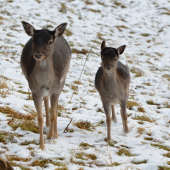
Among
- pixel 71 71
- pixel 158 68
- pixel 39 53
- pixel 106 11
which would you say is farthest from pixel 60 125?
pixel 106 11

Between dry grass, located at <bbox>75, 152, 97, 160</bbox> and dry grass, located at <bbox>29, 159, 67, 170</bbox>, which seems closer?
dry grass, located at <bbox>29, 159, 67, 170</bbox>

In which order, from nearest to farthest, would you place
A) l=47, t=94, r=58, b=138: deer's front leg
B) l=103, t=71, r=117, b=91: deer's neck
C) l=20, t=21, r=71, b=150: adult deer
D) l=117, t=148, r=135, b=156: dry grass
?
1. l=20, t=21, r=71, b=150: adult deer
2. l=117, t=148, r=135, b=156: dry grass
3. l=47, t=94, r=58, b=138: deer's front leg
4. l=103, t=71, r=117, b=91: deer's neck

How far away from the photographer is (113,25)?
637 inches

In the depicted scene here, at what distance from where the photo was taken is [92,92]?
8062 millimetres

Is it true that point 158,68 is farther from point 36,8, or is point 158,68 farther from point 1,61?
point 36,8

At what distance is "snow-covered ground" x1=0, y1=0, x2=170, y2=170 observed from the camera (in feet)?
13.4

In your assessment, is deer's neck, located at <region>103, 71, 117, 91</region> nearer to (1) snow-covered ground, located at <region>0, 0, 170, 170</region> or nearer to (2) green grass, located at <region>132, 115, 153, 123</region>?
(1) snow-covered ground, located at <region>0, 0, 170, 170</region>

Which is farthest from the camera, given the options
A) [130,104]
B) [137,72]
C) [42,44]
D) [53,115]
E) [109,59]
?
[137,72]

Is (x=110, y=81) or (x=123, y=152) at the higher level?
(x=110, y=81)

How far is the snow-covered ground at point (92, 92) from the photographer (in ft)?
13.4

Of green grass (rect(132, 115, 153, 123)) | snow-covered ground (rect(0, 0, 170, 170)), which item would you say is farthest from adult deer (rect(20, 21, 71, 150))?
A: green grass (rect(132, 115, 153, 123))

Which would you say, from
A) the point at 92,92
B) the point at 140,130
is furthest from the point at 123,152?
the point at 92,92

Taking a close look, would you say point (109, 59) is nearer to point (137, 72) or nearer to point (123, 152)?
point (123, 152)

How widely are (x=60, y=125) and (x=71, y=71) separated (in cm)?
428
